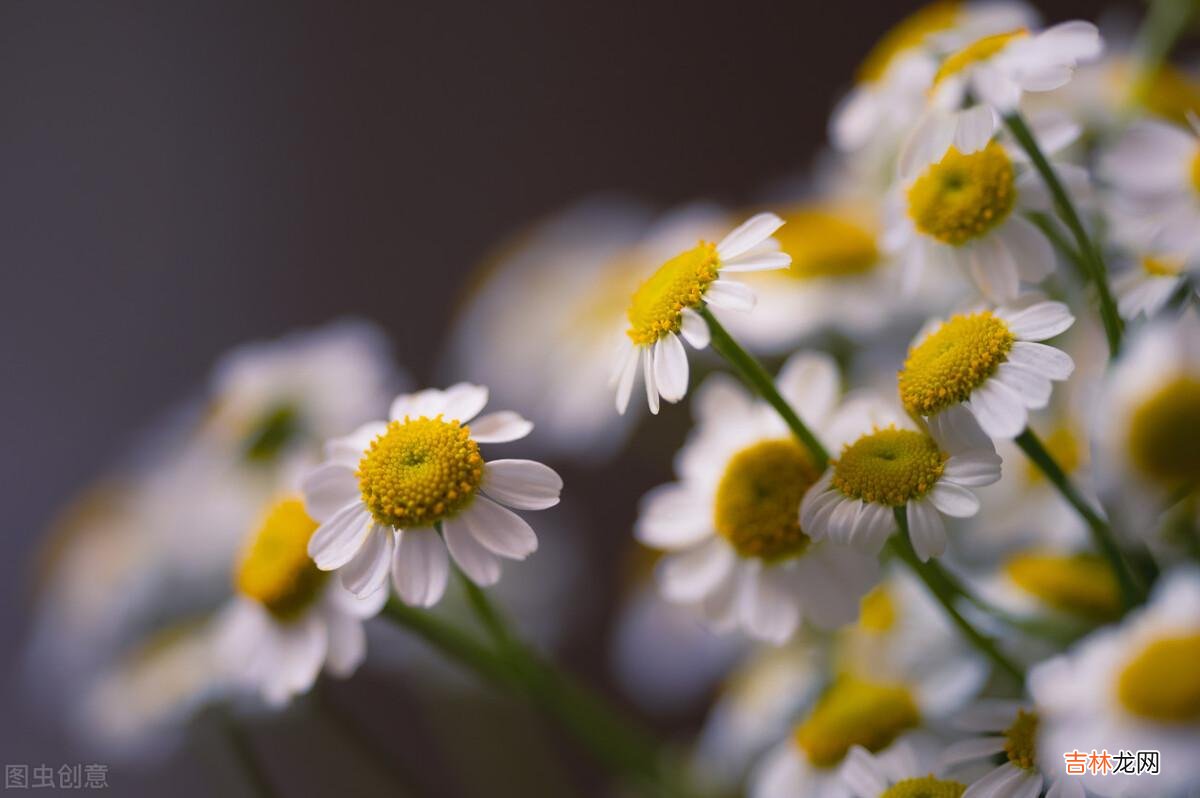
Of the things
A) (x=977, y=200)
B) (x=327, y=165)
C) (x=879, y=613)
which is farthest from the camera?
(x=327, y=165)

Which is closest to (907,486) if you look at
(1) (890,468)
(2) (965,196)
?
(1) (890,468)

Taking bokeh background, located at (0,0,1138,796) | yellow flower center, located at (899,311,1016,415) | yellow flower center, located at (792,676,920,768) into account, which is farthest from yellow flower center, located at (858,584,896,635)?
bokeh background, located at (0,0,1138,796)

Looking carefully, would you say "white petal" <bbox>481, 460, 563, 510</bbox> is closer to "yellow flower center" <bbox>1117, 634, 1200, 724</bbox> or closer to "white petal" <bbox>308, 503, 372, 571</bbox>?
"white petal" <bbox>308, 503, 372, 571</bbox>

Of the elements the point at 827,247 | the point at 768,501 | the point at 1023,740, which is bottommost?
the point at 1023,740

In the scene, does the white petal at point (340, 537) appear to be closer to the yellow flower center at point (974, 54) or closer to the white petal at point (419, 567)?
the white petal at point (419, 567)

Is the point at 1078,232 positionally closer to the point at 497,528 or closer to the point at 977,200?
the point at 977,200

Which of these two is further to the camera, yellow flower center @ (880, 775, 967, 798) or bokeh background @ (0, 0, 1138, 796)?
bokeh background @ (0, 0, 1138, 796)

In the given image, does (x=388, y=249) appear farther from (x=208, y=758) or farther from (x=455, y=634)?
(x=455, y=634)

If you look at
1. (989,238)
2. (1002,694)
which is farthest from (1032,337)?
(1002,694)
